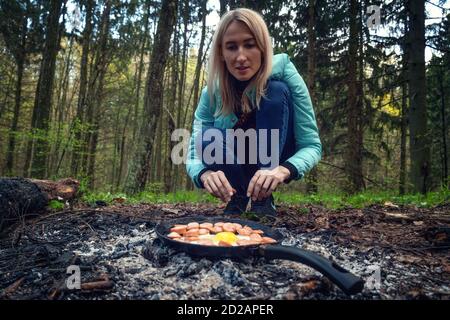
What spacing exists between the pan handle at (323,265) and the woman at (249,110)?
0.92m

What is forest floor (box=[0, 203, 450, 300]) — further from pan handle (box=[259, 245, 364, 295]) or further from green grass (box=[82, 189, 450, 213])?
green grass (box=[82, 189, 450, 213])

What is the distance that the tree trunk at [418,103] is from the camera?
6.70 metres

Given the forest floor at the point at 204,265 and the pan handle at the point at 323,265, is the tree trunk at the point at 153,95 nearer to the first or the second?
the forest floor at the point at 204,265

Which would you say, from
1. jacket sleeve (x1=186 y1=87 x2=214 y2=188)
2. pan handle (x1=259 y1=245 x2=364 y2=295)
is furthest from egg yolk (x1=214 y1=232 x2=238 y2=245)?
jacket sleeve (x1=186 y1=87 x2=214 y2=188)

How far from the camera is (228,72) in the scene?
281 cm

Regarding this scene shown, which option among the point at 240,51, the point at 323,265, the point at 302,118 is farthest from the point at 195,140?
the point at 323,265

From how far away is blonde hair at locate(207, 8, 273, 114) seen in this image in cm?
250

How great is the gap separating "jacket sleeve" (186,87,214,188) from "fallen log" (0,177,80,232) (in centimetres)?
134

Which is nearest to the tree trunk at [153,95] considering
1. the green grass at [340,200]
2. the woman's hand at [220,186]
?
the green grass at [340,200]

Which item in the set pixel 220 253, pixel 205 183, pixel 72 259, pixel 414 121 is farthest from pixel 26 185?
pixel 414 121

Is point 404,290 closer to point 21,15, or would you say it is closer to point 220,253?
point 220,253

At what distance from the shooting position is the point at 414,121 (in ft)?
22.6

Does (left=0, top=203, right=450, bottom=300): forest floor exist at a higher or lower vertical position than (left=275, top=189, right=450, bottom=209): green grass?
lower
